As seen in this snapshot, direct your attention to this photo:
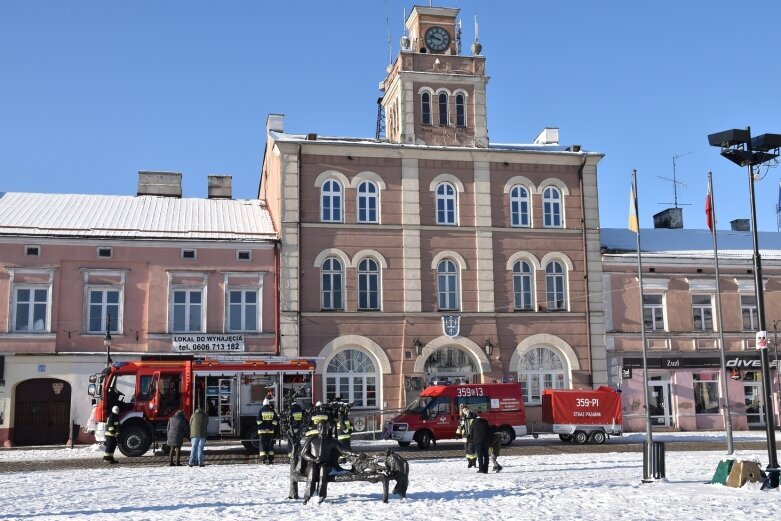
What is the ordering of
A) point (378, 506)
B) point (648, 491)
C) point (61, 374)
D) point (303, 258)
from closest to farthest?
point (378, 506) < point (648, 491) < point (61, 374) < point (303, 258)

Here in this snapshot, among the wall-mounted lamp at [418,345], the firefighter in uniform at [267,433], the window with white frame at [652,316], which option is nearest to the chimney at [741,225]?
the window with white frame at [652,316]

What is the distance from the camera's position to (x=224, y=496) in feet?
53.4

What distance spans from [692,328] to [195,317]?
1950 cm

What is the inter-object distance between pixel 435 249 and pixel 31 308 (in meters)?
14.7

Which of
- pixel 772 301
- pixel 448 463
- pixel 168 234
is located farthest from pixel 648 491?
pixel 772 301

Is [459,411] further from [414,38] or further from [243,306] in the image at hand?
[414,38]

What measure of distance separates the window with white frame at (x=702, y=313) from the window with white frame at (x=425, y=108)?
1291cm

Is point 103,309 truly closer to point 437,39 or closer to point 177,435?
point 177,435

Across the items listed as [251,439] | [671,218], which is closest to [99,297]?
[251,439]

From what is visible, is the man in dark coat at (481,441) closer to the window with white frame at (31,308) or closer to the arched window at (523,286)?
the arched window at (523,286)

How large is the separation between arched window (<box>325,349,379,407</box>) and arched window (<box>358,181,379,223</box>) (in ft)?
16.6

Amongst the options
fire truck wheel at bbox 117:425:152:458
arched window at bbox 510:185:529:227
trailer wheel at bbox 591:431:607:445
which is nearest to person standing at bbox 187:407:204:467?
fire truck wheel at bbox 117:425:152:458

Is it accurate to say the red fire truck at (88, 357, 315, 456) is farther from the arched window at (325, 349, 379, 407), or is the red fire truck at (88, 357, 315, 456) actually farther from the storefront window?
the storefront window

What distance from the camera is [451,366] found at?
34625 millimetres
